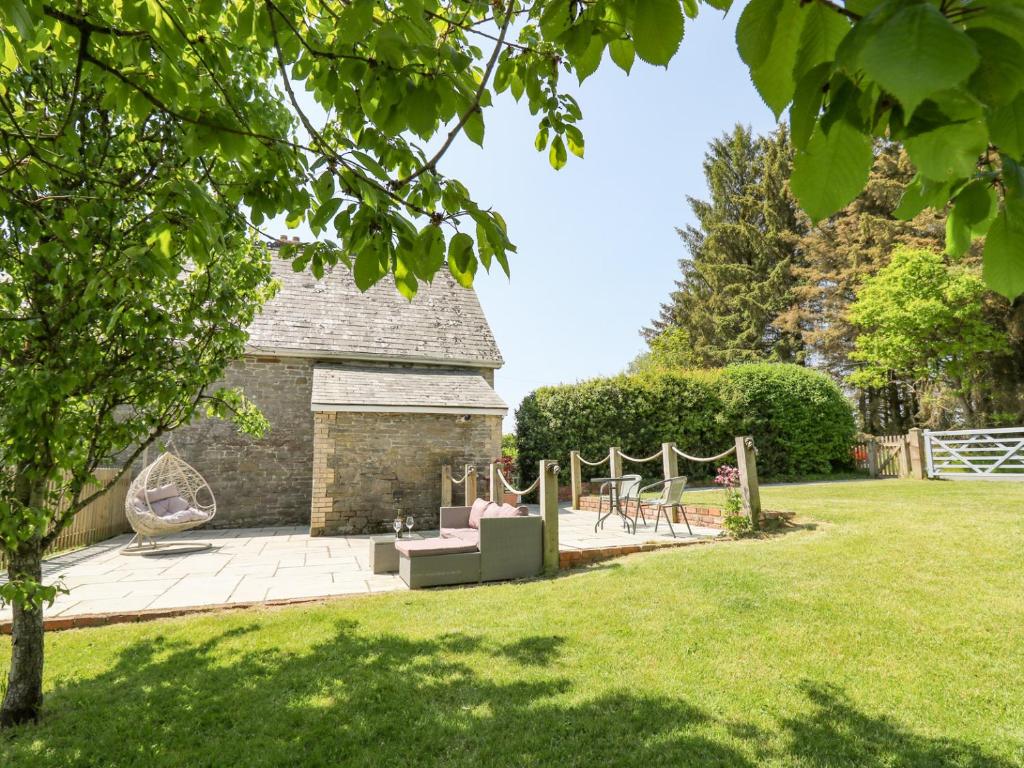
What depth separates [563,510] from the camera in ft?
41.0

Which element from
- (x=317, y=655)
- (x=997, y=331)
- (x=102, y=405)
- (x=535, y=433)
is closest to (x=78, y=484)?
A: (x=102, y=405)

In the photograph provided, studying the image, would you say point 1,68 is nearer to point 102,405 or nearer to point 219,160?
A: point 219,160

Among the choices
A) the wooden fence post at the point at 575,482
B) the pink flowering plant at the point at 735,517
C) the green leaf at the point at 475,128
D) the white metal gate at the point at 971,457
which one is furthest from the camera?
the white metal gate at the point at 971,457

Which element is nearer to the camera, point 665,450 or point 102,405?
point 102,405

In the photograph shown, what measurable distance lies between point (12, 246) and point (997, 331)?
2489 cm

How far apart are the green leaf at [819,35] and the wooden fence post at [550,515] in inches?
240

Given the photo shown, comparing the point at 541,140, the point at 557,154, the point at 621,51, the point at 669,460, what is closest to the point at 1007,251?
the point at 621,51

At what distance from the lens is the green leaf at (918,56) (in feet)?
1.51

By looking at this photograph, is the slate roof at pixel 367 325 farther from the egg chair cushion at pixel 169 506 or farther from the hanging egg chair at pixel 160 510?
the egg chair cushion at pixel 169 506

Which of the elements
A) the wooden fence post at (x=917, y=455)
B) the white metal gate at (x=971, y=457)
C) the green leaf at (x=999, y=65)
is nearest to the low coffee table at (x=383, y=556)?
the green leaf at (x=999, y=65)

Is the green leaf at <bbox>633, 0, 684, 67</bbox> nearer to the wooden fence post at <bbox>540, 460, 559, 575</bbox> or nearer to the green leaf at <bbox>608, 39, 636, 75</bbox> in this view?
the green leaf at <bbox>608, 39, 636, 75</bbox>

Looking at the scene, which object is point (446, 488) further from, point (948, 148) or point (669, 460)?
point (948, 148)

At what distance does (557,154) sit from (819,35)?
1611 millimetres

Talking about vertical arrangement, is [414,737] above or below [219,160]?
below
